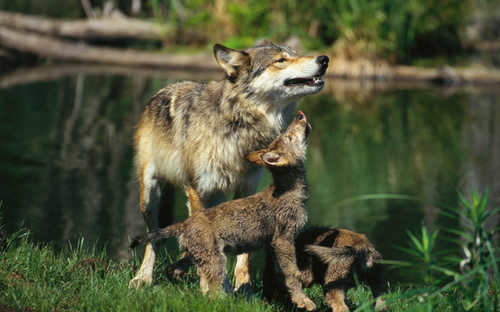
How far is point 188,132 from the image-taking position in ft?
20.5

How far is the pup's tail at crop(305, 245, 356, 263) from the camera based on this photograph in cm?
499

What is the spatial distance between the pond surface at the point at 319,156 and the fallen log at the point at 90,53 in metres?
2.38

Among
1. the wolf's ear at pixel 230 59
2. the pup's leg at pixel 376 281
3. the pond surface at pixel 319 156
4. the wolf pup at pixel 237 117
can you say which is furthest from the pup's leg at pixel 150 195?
the pup's leg at pixel 376 281

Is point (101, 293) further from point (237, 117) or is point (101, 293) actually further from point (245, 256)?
point (237, 117)

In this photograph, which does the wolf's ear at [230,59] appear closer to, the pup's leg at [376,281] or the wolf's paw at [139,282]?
the wolf's paw at [139,282]

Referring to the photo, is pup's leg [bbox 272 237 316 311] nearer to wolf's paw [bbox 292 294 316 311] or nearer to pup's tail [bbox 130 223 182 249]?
wolf's paw [bbox 292 294 316 311]

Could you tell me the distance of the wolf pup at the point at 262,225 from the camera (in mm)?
4973

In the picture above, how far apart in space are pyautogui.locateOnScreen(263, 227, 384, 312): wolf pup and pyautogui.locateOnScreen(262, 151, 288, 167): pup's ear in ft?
2.01

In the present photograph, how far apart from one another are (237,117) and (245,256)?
114 cm

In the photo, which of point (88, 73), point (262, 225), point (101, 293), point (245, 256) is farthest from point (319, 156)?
point (88, 73)

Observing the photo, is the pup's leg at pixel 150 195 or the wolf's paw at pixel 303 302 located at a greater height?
the pup's leg at pixel 150 195

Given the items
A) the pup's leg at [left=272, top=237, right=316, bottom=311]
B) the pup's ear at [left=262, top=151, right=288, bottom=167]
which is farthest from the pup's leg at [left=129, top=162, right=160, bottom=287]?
the pup's leg at [left=272, top=237, right=316, bottom=311]

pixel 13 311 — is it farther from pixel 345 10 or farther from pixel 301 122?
pixel 345 10

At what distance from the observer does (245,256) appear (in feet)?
19.9
